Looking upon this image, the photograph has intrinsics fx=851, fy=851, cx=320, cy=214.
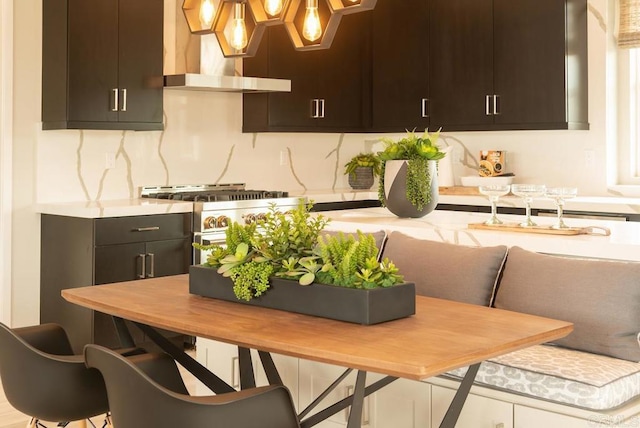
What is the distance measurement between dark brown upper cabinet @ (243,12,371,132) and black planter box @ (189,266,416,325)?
3.73 meters

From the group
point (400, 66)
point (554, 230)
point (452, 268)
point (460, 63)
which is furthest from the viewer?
point (400, 66)

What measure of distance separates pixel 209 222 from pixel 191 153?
0.97 metres

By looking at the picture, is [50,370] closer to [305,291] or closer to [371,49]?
[305,291]

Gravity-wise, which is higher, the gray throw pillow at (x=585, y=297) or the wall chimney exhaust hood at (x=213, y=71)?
the wall chimney exhaust hood at (x=213, y=71)

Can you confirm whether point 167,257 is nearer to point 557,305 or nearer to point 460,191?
point 460,191

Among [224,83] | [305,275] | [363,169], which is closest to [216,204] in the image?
[224,83]

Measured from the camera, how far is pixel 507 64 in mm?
5984

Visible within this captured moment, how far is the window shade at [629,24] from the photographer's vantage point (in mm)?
5691

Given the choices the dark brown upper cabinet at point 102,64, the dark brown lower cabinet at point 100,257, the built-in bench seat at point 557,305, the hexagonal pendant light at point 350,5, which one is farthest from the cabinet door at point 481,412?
the dark brown upper cabinet at point 102,64

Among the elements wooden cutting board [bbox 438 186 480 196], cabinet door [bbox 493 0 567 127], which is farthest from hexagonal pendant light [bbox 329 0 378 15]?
wooden cutting board [bbox 438 186 480 196]

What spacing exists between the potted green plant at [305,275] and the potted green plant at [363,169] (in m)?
4.23

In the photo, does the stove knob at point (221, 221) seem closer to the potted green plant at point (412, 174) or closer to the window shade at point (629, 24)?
the potted green plant at point (412, 174)

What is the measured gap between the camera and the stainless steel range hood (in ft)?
17.7

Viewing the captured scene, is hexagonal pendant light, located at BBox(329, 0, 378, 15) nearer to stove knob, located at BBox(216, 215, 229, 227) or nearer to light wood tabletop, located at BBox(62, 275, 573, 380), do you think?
light wood tabletop, located at BBox(62, 275, 573, 380)
